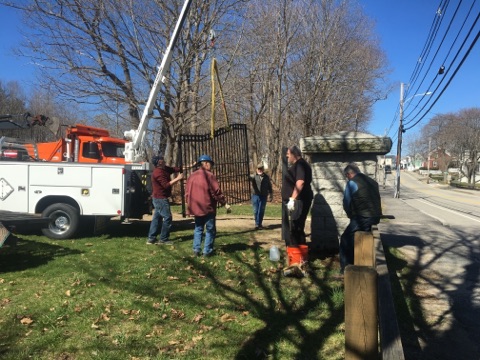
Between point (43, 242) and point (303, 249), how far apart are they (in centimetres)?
545

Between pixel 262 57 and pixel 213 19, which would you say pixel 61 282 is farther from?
pixel 262 57

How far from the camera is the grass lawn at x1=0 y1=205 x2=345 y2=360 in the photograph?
147 inches

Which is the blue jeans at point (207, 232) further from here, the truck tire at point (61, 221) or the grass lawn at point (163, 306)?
the truck tire at point (61, 221)

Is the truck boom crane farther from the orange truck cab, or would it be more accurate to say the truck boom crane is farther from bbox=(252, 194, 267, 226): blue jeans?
bbox=(252, 194, 267, 226): blue jeans

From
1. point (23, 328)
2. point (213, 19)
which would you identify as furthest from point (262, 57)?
point (23, 328)

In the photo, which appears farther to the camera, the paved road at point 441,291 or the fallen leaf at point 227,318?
the fallen leaf at point 227,318

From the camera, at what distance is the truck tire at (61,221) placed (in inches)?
340

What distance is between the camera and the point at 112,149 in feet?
38.9

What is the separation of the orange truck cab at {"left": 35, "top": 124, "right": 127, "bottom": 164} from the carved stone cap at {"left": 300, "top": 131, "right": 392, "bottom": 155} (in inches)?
258

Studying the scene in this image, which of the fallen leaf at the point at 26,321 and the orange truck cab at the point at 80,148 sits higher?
the orange truck cab at the point at 80,148

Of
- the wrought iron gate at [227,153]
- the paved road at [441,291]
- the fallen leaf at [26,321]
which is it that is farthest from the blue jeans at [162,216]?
the paved road at [441,291]

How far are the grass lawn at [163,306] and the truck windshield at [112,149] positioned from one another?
473cm

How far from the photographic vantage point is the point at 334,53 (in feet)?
78.5

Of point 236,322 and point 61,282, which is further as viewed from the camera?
point 61,282
